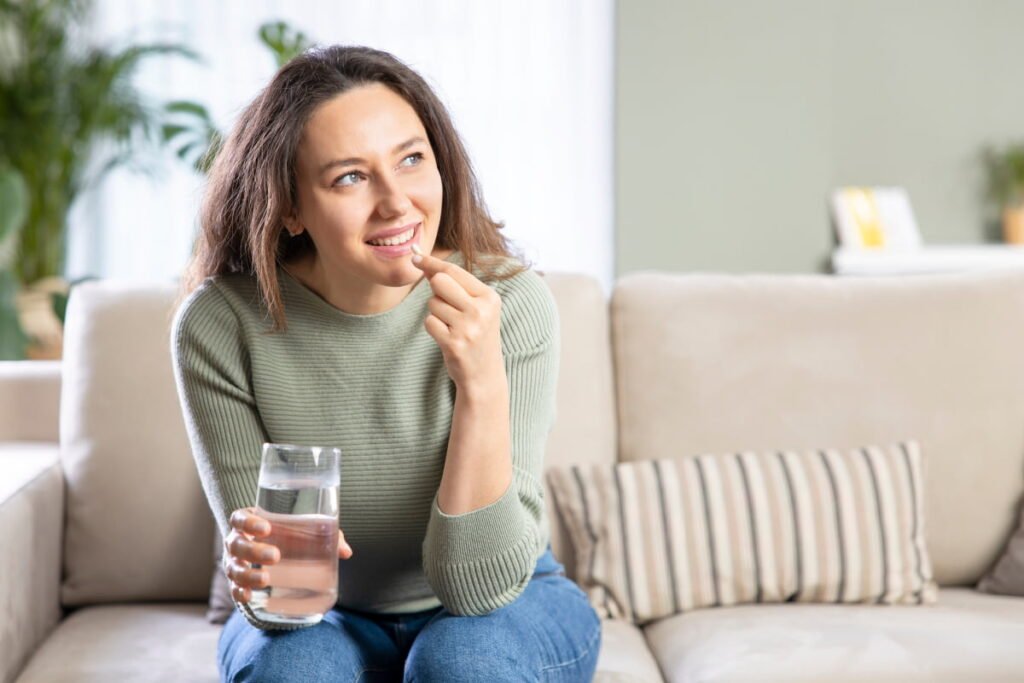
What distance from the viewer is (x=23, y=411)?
81.9 inches

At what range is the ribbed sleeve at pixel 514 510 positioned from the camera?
4.45ft

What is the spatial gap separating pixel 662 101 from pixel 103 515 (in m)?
2.79

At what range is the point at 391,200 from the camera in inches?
53.5

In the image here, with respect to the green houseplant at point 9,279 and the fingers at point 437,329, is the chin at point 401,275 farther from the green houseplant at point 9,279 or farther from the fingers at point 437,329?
the green houseplant at point 9,279

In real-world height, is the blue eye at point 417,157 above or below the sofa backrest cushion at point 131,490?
above

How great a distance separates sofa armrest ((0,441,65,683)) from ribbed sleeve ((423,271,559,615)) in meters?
0.64

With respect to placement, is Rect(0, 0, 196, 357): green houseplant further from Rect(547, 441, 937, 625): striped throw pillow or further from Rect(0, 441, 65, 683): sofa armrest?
Rect(547, 441, 937, 625): striped throw pillow

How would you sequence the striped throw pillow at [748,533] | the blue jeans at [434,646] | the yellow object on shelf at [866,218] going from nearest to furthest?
1. the blue jeans at [434,646]
2. the striped throw pillow at [748,533]
3. the yellow object on shelf at [866,218]

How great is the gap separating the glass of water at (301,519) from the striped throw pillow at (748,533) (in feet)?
2.64

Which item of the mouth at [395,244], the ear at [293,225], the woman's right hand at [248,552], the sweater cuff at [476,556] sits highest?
the ear at [293,225]

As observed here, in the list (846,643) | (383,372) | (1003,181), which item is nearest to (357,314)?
(383,372)

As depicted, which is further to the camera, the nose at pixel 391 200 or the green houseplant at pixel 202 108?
the green houseplant at pixel 202 108

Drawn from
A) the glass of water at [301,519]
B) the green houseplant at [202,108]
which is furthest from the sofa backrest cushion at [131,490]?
the green houseplant at [202,108]

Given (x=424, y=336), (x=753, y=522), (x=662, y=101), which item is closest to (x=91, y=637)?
(x=424, y=336)
